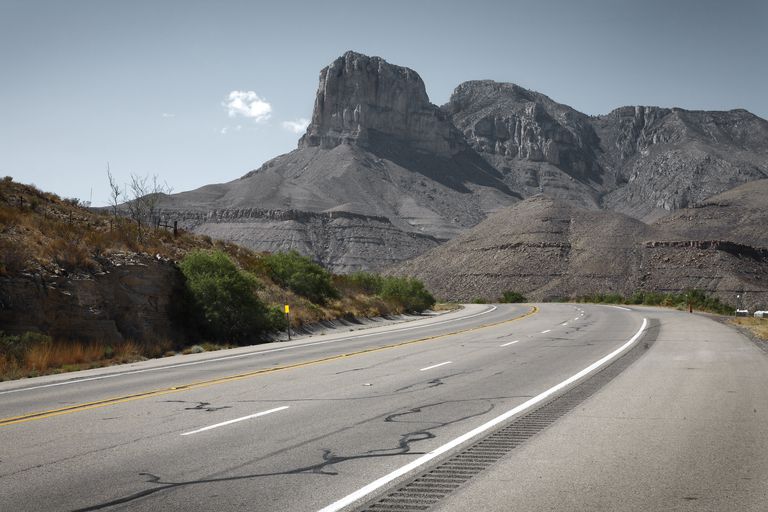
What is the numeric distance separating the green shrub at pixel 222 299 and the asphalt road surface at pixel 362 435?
8.02 metres

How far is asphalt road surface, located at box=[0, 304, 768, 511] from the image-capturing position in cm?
613

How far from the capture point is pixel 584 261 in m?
96.0

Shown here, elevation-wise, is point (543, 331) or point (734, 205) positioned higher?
point (734, 205)

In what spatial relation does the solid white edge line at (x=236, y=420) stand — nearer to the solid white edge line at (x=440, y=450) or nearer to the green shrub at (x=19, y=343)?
the solid white edge line at (x=440, y=450)

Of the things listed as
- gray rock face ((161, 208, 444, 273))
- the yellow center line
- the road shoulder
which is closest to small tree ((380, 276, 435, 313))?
the yellow center line

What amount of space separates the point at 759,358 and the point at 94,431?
14.6m

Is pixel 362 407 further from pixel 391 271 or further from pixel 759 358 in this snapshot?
pixel 391 271

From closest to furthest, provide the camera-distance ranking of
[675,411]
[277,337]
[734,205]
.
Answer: [675,411] → [277,337] → [734,205]

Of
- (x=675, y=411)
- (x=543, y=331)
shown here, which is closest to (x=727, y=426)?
(x=675, y=411)

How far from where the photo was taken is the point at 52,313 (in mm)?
19078

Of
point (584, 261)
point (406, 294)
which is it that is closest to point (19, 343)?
point (406, 294)

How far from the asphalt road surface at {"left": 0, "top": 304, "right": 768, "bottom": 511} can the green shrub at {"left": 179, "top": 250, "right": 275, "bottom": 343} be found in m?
8.02

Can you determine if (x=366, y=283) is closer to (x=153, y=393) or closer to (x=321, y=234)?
(x=153, y=393)

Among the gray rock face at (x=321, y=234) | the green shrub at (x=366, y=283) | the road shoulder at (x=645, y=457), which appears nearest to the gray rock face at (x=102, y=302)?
the road shoulder at (x=645, y=457)
